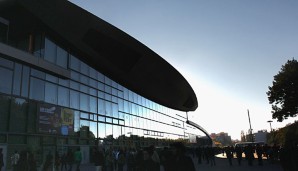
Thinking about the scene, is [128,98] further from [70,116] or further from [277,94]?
[277,94]

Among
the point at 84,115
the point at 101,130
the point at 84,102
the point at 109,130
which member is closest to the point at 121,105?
the point at 109,130

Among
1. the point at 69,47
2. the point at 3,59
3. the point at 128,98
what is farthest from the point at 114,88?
the point at 3,59

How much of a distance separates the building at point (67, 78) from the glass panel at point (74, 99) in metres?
0.08

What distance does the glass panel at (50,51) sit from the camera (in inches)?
789

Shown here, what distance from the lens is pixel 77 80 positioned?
23344 mm

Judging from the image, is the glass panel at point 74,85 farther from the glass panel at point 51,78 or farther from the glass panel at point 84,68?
the glass panel at point 51,78

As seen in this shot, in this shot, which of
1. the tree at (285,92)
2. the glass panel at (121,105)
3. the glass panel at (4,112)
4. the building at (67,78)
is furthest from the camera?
the tree at (285,92)

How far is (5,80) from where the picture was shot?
16703mm

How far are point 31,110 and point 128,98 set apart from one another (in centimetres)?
1567

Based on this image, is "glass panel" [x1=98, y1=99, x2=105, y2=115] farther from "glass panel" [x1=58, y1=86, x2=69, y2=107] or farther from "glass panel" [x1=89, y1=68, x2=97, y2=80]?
"glass panel" [x1=58, y1=86, x2=69, y2=107]

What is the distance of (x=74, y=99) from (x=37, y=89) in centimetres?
401

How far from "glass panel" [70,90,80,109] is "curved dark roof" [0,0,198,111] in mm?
3317

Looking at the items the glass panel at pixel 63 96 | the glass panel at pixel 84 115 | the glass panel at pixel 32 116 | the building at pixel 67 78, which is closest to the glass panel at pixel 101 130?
the building at pixel 67 78

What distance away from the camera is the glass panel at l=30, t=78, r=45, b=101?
18.3m
